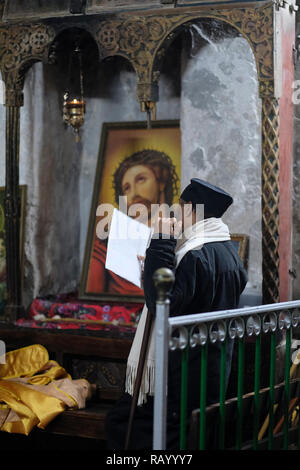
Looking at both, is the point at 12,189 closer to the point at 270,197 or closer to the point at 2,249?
the point at 2,249

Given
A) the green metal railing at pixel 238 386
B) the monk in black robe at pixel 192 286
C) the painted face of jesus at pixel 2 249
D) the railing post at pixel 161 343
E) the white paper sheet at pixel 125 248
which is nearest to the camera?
the railing post at pixel 161 343

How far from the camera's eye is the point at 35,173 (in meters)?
6.81

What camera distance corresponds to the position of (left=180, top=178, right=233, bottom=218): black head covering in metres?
3.93

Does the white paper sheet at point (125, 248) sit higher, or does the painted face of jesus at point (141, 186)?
the painted face of jesus at point (141, 186)

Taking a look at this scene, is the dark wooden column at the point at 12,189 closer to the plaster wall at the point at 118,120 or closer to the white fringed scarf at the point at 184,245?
the plaster wall at the point at 118,120

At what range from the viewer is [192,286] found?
12.3 ft

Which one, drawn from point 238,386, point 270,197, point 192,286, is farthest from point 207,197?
point 270,197

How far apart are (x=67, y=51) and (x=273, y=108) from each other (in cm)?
268

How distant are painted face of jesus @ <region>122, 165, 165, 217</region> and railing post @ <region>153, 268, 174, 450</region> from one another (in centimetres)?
373

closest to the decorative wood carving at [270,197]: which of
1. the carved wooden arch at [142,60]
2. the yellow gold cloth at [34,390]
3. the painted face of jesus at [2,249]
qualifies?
the carved wooden arch at [142,60]

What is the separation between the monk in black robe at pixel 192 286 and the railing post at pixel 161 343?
0.47m

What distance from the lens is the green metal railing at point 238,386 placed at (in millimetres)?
3285

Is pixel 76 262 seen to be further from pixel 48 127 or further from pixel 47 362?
pixel 47 362
